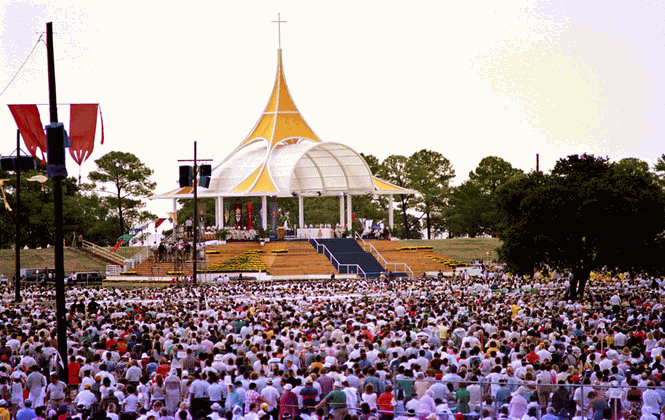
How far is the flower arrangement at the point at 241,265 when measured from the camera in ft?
196

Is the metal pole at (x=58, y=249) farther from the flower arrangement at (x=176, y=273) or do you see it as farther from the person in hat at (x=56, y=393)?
the flower arrangement at (x=176, y=273)

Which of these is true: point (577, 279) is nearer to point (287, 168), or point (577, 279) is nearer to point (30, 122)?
point (30, 122)

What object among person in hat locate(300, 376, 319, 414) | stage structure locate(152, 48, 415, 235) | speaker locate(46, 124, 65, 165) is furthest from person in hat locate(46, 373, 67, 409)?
stage structure locate(152, 48, 415, 235)

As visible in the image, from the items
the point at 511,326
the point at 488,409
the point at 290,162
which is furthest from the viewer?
the point at 290,162

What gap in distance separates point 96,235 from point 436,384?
71324 millimetres

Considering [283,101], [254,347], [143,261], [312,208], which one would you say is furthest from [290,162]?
[254,347]

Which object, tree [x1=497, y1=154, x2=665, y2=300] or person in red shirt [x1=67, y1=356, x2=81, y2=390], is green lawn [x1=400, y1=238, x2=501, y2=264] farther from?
person in red shirt [x1=67, y1=356, x2=81, y2=390]

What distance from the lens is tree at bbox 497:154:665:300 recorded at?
1510 inches

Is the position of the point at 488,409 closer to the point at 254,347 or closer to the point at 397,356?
the point at 397,356

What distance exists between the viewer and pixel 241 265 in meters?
60.8

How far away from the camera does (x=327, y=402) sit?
14.9 meters

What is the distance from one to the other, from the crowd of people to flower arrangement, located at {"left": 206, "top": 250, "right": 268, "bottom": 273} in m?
29.7

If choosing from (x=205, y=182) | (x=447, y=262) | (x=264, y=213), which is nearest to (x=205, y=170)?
(x=205, y=182)

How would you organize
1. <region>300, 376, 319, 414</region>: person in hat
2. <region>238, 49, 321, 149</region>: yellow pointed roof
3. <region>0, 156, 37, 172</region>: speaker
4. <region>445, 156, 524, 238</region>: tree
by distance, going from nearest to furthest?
<region>300, 376, 319, 414</region>: person in hat → <region>0, 156, 37, 172</region>: speaker → <region>238, 49, 321, 149</region>: yellow pointed roof → <region>445, 156, 524, 238</region>: tree
